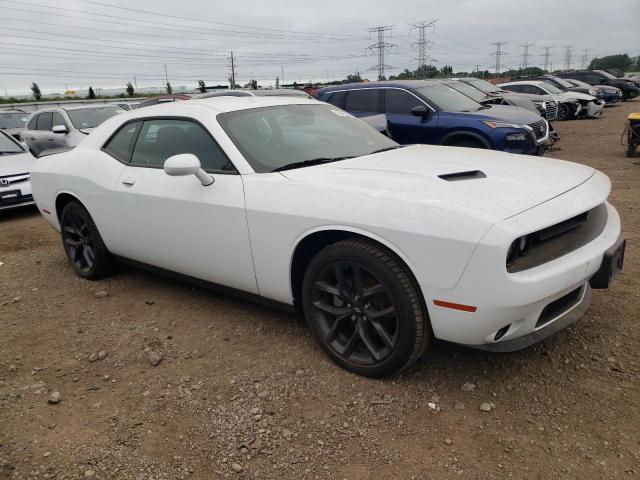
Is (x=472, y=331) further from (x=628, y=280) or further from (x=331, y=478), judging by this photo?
(x=628, y=280)

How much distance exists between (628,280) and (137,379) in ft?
11.5

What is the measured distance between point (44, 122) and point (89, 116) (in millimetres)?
1323

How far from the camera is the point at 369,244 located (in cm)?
255

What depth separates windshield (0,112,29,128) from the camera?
14555mm

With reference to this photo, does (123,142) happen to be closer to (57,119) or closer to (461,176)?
(461,176)

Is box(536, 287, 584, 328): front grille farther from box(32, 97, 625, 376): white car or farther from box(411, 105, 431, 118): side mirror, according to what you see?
box(411, 105, 431, 118): side mirror

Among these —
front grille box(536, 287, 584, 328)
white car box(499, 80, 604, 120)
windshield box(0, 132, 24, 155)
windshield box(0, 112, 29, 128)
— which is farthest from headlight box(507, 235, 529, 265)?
white car box(499, 80, 604, 120)

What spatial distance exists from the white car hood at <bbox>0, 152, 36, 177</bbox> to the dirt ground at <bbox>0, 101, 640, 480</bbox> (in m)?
4.45

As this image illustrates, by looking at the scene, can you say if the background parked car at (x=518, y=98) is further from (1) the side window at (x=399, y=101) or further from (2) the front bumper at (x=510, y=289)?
(2) the front bumper at (x=510, y=289)

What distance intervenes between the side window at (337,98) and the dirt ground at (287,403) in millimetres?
5887

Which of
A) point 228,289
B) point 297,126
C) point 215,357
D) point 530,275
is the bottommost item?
point 215,357

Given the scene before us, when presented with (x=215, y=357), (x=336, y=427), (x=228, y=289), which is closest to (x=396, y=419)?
(x=336, y=427)

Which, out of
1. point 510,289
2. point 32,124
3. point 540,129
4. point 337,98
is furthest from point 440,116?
point 32,124

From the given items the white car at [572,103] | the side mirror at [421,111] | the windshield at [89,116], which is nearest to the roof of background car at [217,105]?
the side mirror at [421,111]
